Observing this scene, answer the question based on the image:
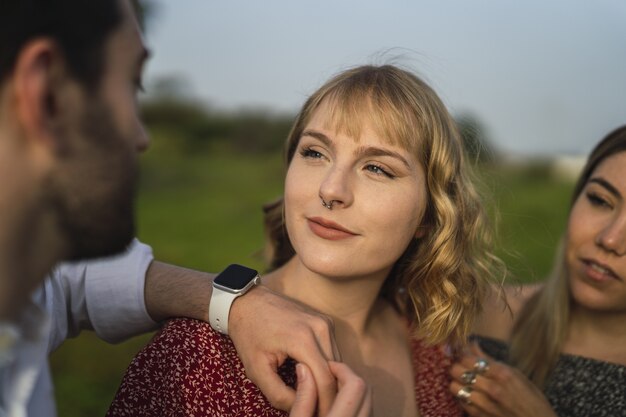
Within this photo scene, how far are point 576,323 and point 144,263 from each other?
7.04ft

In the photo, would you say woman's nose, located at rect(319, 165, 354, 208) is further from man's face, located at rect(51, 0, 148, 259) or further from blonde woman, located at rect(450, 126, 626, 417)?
blonde woman, located at rect(450, 126, 626, 417)

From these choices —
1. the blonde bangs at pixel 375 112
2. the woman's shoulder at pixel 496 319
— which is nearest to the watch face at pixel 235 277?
the blonde bangs at pixel 375 112

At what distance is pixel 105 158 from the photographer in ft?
5.45

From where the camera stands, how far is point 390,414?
2.77 metres

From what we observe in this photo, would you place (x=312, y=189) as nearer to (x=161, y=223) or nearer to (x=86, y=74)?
(x=86, y=74)

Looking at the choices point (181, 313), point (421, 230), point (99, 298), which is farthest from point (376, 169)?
point (99, 298)

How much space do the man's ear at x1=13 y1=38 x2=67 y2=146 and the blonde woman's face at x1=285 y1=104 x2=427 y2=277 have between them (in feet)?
3.68

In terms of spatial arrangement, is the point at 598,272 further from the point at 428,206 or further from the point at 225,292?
the point at 225,292

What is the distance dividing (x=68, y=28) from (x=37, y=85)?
15 centimetres

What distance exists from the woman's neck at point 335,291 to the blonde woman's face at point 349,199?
0.15 metres

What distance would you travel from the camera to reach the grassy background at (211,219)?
13.5 feet

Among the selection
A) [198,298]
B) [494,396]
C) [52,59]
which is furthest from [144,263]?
[494,396]

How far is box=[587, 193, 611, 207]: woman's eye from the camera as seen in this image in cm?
333

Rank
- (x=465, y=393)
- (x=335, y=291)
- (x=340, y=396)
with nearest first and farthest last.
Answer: (x=340, y=396) < (x=335, y=291) < (x=465, y=393)
